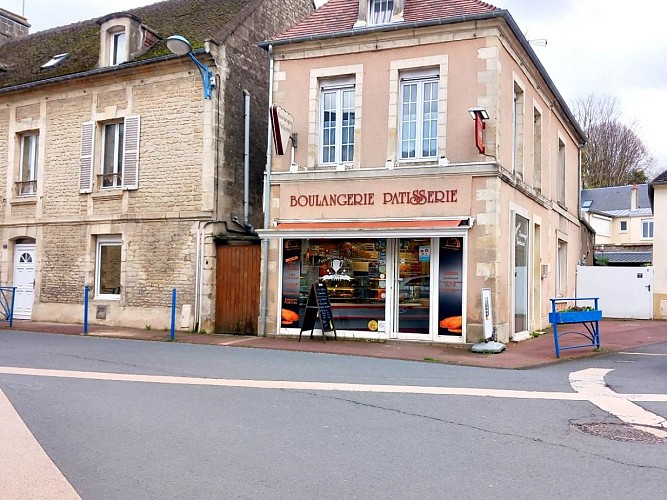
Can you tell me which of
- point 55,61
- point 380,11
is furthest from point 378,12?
point 55,61

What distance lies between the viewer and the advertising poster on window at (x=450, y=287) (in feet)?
42.1

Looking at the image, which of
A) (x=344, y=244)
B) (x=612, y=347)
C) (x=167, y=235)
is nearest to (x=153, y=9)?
(x=167, y=235)

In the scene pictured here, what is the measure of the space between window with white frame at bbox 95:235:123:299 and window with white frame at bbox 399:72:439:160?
8.05 meters

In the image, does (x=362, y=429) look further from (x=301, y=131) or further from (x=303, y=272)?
(x=301, y=131)

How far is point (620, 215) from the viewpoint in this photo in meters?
52.1

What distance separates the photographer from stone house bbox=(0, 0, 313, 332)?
1570 centimetres

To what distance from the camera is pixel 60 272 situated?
58.7ft

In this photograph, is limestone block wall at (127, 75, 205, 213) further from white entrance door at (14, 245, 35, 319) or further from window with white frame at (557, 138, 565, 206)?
window with white frame at (557, 138, 565, 206)

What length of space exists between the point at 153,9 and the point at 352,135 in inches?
399

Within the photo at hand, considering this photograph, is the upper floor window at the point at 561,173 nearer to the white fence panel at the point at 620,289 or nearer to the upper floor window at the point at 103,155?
the white fence panel at the point at 620,289

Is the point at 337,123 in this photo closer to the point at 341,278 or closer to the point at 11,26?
the point at 341,278

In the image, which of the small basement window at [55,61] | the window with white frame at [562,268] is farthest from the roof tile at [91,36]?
the window with white frame at [562,268]

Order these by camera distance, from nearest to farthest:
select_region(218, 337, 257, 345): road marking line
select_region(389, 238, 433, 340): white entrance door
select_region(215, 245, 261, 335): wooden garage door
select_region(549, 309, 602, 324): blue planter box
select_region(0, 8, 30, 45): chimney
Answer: select_region(549, 309, 602, 324): blue planter box, select_region(389, 238, 433, 340): white entrance door, select_region(218, 337, 257, 345): road marking line, select_region(215, 245, 261, 335): wooden garage door, select_region(0, 8, 30, 45): chimney

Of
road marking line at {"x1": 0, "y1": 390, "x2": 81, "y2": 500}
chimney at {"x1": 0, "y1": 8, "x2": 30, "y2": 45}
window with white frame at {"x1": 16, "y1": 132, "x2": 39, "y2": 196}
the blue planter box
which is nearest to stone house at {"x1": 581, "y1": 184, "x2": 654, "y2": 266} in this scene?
the blue planter box
